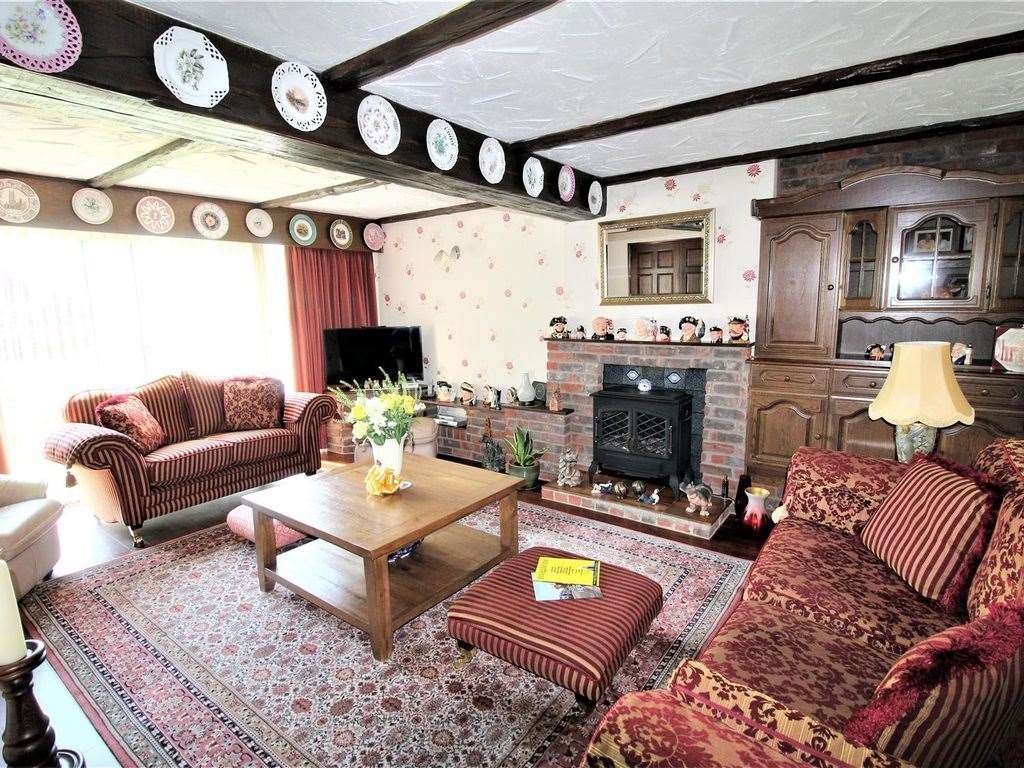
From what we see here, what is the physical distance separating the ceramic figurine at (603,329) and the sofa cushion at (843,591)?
2.23 m

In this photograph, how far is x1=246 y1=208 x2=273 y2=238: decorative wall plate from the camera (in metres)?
4.64

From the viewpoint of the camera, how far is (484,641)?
1807mm

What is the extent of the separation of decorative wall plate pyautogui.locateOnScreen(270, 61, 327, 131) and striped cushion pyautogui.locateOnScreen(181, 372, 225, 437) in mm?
2825

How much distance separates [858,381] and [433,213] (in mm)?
3791

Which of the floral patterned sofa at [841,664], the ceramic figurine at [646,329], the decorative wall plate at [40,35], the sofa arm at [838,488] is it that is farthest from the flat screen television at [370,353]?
the floral patterned sofa at [841,664]

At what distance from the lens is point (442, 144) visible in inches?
104

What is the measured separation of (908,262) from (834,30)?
1775mm

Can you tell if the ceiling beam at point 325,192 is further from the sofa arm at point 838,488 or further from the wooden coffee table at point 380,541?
the sofa arm at point 838,488

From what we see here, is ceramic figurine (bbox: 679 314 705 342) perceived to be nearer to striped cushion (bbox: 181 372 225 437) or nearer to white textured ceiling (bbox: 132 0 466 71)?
white textured ceiling (bbox: 132 0 466 71)

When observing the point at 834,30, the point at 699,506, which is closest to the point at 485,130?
the point at 834,30

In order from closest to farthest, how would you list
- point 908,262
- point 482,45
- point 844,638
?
1. point 844,638
2. point 482,45
3. point 908,262

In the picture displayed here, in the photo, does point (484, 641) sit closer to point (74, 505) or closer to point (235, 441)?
point (235, 441)

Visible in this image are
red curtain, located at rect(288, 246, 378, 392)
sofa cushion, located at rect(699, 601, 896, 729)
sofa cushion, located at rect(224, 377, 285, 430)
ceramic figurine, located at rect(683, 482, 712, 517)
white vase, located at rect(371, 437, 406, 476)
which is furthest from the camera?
red curtain, located at rect(288, 246, 378, 392)

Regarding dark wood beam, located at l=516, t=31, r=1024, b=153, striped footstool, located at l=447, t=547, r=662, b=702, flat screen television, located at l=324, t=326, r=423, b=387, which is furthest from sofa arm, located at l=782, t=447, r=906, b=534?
flat screen television, located at l=324, t=326, r=423, b=387
